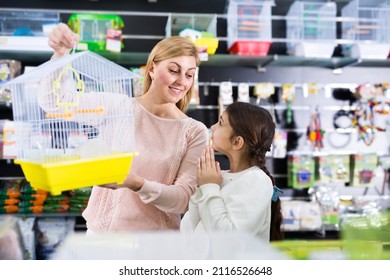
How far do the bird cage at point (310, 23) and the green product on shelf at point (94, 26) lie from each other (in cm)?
102

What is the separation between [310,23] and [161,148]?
203 centimetres

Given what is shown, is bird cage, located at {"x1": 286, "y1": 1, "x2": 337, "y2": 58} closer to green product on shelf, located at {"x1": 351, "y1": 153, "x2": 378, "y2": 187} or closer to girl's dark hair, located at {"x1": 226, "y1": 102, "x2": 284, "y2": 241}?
green product on shelf, located at {"x1": 351, "y1": 153, "x2": 378, "y2": 187}

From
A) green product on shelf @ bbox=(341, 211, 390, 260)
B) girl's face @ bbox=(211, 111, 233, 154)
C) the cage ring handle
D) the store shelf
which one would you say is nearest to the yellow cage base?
the cage ring handle

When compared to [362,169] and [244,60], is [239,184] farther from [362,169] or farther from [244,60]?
[362,169]

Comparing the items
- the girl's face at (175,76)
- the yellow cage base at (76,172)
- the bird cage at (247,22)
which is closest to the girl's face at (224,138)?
the girl's face at (175,76)

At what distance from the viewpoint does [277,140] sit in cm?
260

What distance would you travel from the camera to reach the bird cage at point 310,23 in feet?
8.82

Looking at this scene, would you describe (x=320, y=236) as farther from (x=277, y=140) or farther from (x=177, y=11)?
(x=177, y=11)

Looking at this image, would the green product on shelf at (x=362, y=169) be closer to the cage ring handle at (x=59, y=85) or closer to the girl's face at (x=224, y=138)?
the girl's face at (x=224, y=138)

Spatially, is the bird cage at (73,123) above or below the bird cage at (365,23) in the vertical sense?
below

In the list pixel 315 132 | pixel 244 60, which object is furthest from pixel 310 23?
pixel 315 132
